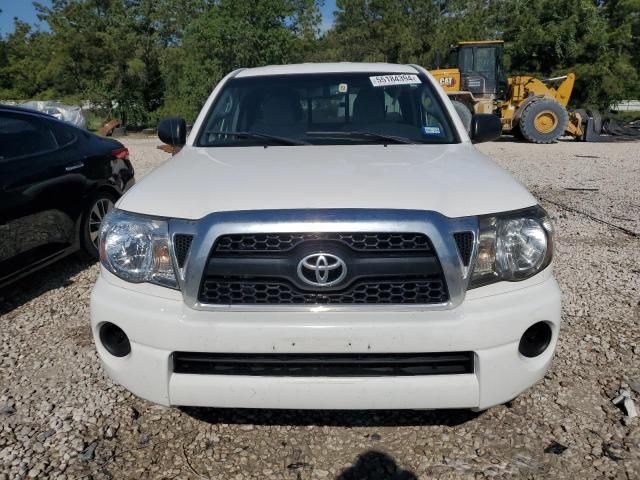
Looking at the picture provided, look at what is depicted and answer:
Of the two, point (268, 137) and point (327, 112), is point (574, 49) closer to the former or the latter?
point (327, 112)

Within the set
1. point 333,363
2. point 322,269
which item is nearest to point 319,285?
point 322,269

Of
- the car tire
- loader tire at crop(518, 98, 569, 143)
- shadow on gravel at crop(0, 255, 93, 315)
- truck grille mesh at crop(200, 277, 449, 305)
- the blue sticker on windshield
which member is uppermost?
the blue sticker on windshield

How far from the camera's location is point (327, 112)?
358 centimetres

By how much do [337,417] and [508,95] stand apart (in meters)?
17.5

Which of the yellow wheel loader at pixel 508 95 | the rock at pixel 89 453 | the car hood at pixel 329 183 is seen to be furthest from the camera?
the yellow wheel loader at pixel 508 95

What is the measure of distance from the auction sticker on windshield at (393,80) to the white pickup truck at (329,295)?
1562 millimetres

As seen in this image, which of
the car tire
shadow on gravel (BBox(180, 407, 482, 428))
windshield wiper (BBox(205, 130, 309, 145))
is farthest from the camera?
the car tire

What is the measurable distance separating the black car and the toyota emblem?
114 inches

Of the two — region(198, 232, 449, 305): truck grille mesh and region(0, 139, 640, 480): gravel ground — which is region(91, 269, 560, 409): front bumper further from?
region(0, 139, 640, 480): gravel ground

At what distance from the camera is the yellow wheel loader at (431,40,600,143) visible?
16.8m

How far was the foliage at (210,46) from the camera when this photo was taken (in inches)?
1109

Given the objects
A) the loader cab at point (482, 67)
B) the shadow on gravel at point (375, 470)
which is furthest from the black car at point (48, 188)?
the loader cab at point (482, 67)

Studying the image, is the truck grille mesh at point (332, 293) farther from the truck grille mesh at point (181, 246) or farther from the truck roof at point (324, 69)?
the truck roof at point (324, 69)

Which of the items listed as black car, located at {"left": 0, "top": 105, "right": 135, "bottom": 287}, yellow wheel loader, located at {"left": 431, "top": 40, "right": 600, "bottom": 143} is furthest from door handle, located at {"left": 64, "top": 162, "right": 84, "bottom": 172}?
yellow wheel loader, located at {"left": 431, "top": 40, "right": 600, "bottom": 143}
